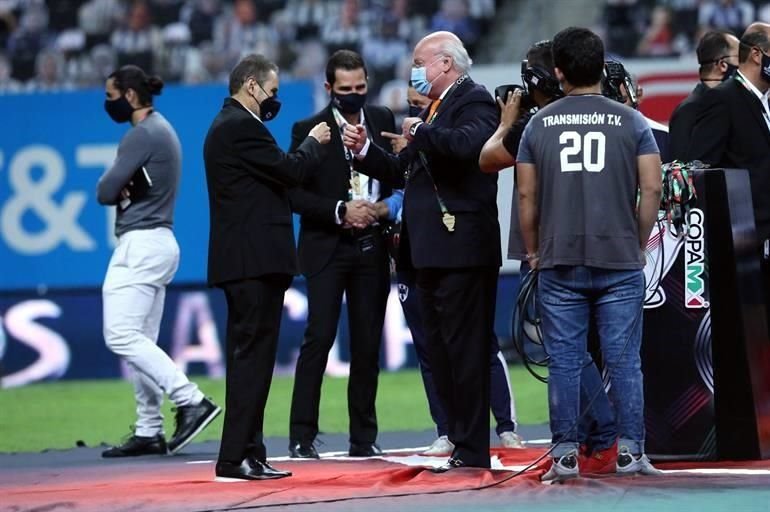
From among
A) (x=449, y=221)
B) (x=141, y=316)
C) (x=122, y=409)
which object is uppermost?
(x=449, y=221)

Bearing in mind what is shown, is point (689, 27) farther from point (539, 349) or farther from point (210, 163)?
→ point (210, 163)

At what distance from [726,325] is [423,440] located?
106 inches

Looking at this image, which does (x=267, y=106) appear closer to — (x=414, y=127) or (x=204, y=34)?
(x=414, y=127)

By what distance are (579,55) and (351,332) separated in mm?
2741

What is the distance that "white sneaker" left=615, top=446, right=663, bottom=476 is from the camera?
761 centimetres

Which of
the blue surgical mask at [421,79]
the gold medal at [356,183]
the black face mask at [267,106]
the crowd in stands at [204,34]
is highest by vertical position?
the crowd in stands at [204,34]

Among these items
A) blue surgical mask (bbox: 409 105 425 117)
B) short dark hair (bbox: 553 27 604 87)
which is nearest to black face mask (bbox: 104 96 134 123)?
blue surgical mask (bbox: 409 105 425 117)

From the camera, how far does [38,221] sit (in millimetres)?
15578

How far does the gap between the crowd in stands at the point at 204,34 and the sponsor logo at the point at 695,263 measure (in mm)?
11752

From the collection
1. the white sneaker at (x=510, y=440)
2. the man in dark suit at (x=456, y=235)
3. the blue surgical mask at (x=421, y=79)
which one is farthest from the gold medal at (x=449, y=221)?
the white sneaker at (x=510, y=440)

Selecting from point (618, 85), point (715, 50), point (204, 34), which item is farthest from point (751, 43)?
point (204, 34)

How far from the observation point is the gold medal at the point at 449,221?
7.95 m

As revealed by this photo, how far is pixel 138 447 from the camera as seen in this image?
9.90 meters

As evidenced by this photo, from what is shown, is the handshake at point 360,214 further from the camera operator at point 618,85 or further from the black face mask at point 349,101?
the camera operator at point 618,85
